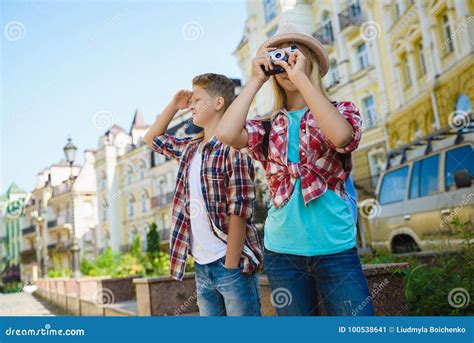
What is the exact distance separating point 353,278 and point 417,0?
5.11 feet

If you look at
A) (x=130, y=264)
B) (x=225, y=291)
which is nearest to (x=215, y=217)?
(x=225, y=291)

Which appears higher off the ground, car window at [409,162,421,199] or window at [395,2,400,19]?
window at [395,2,400,19]

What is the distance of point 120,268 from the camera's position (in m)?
4.12

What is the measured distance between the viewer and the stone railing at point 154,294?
1642 mm

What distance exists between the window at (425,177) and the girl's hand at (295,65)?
3.77 ft

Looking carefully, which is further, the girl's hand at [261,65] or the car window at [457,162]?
the car window at [457,162]

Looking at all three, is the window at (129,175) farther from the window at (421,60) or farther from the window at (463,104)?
the window at (463,104)

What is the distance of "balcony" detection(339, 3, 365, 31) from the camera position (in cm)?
253

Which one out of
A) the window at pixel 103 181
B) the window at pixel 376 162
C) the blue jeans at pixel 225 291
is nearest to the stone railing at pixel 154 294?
the blue jeans at pixel 225 291

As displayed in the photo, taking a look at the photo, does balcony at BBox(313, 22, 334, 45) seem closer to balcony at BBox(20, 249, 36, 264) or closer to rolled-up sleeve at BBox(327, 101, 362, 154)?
rolled-up sleeve at BBox(327, 101, 362, 154)

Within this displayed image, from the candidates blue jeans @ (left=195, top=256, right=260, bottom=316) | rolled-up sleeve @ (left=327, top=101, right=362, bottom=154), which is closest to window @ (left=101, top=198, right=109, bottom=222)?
blue jeans @ (left=195, top=256, right=260, bottom=316)
